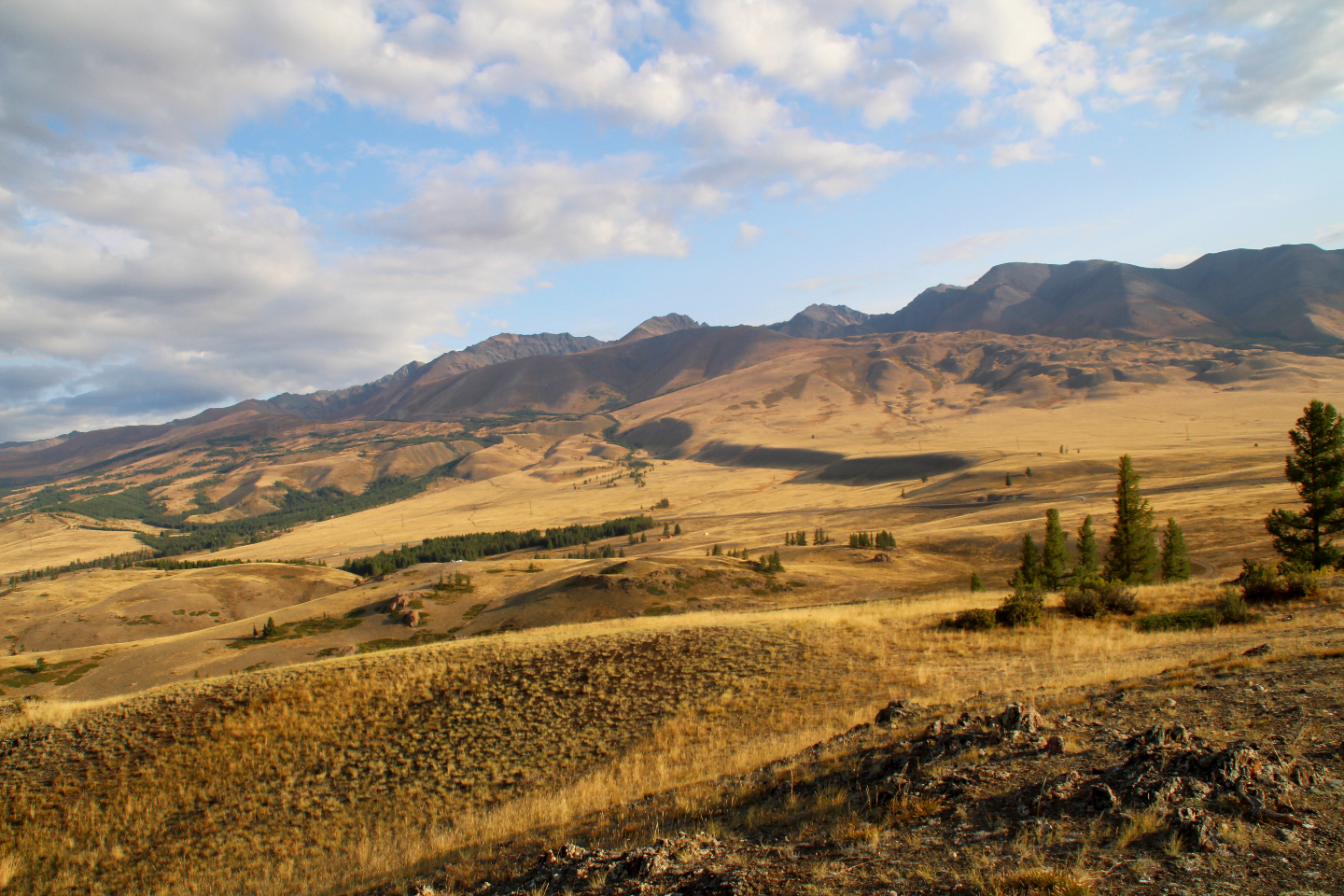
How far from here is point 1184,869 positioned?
7113mm

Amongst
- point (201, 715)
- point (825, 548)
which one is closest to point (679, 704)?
point (201, 715)

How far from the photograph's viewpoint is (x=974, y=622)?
27031mm

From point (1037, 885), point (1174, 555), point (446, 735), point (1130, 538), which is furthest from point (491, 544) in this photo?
point (1037, 885)

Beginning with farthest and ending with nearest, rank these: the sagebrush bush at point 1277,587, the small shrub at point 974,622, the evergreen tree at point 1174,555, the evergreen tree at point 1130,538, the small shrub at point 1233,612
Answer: the evergreen tree at point 1174,555, the evergreen tree at point 1130,538, the small shrub at point 974,622, the sagebrush bush at point 1277,587, the small shrub at point 1233,612

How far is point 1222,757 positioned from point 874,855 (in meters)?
4.81

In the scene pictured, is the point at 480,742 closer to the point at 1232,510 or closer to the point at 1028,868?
the point at 1028,868

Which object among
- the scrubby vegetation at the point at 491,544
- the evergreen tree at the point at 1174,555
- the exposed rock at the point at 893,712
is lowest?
the scrubby vegetation at the point at 491,544

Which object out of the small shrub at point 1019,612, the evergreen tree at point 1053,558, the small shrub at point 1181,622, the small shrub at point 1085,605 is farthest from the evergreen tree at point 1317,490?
the small shrub at point 1019,612

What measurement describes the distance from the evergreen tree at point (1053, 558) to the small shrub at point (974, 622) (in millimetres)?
25884

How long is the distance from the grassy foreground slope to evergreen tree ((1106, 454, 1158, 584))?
23365 millimetres

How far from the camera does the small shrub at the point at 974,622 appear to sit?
1053 inches

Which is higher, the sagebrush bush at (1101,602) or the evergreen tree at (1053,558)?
the sagebrush bush at (1101,602)

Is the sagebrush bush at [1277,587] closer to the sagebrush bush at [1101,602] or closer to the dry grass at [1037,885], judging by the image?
the sagebrush bush at [1101,602]

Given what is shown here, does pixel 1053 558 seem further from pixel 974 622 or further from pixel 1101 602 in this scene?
pixel 974 622
